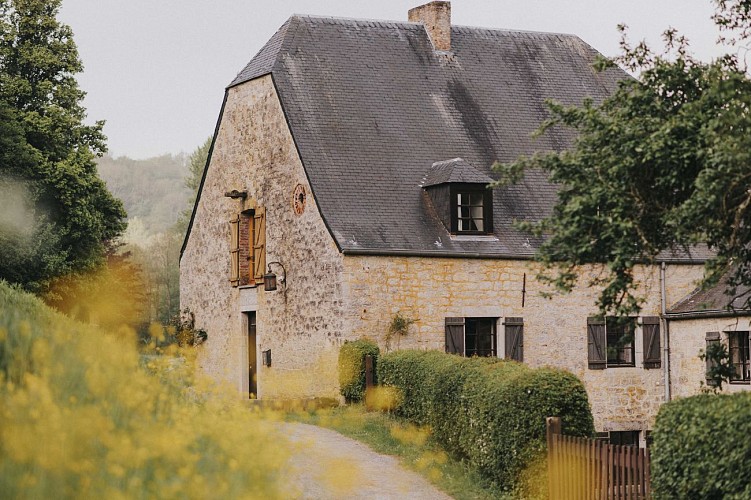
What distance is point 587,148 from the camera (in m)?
13.3

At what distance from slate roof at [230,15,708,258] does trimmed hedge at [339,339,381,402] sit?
188 cm

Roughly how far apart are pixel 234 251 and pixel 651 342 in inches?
377

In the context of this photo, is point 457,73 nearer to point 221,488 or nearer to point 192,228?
point 192,228

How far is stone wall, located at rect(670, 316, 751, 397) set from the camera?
23.3 metres

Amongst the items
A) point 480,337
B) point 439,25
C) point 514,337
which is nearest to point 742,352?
point 514,337

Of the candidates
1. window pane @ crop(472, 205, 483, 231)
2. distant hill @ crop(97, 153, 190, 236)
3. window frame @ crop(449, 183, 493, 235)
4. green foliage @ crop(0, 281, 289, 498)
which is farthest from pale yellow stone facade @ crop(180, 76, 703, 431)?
distant hill @ crop(97, 153, 190, 236)

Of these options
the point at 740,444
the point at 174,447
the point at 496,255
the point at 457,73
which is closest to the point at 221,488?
the point at 174,447

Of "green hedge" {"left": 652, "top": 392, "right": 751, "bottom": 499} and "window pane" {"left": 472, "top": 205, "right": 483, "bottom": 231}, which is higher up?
"window pane" {"left": 472, "top": 205, "right": 483, "bottom": 231}

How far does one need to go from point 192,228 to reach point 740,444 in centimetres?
2024

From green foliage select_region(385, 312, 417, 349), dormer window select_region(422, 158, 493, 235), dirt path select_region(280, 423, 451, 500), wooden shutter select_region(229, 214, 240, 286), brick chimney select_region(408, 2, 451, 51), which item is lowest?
dirt path select_region(280, 423, 451, 500)

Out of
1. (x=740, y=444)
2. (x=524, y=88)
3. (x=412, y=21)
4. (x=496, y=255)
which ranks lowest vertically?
(x=740, y=444)

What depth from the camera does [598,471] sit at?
12852mm

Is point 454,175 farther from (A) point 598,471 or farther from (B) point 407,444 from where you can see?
(A) point 598,471

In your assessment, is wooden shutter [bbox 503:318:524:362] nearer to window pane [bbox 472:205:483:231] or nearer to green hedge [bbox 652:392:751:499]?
window pane [bbox 472:205:483:231]
